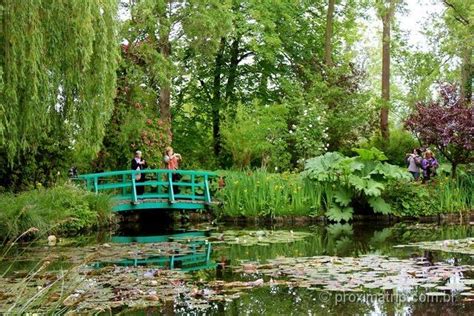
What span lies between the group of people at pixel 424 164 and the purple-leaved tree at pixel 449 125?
0.77 meters

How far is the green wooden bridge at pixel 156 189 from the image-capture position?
553 inches

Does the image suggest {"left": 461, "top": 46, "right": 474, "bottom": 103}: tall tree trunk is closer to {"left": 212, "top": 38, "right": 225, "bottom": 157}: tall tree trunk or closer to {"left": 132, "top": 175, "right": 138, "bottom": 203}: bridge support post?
{"left": 212, "top": 38, "right": 225, "bottom": 157}: tall tree trunk

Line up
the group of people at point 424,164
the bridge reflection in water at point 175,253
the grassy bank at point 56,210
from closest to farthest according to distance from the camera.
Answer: the bridge reflection in water at point 175,253, the grassy bank at point 56,210, the group of people at point 424,164

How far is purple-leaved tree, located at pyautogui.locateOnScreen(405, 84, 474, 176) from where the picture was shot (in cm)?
1461

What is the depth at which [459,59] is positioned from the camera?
23391 mm

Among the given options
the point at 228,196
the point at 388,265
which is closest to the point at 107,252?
the point at 388,265

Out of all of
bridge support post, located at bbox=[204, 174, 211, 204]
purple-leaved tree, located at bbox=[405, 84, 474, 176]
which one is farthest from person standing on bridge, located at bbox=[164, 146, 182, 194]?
purple-leaved tree, located at bbox=[405, 84, 474, 176]

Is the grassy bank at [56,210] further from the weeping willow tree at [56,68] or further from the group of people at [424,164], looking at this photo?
the group of people at [424,164]

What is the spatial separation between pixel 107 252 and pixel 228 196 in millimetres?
6326

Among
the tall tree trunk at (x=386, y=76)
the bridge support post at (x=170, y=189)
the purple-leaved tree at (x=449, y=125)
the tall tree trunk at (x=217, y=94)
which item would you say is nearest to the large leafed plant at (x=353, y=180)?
the purple-leaved tree at (x=449, y=125)

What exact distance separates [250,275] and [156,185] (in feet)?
27.6

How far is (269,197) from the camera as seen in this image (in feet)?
47.3

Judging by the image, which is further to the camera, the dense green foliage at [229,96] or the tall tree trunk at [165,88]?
the tall tree trunk at [165,88]

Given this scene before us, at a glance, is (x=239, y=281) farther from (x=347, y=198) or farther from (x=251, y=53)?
(x=251, y=53)
